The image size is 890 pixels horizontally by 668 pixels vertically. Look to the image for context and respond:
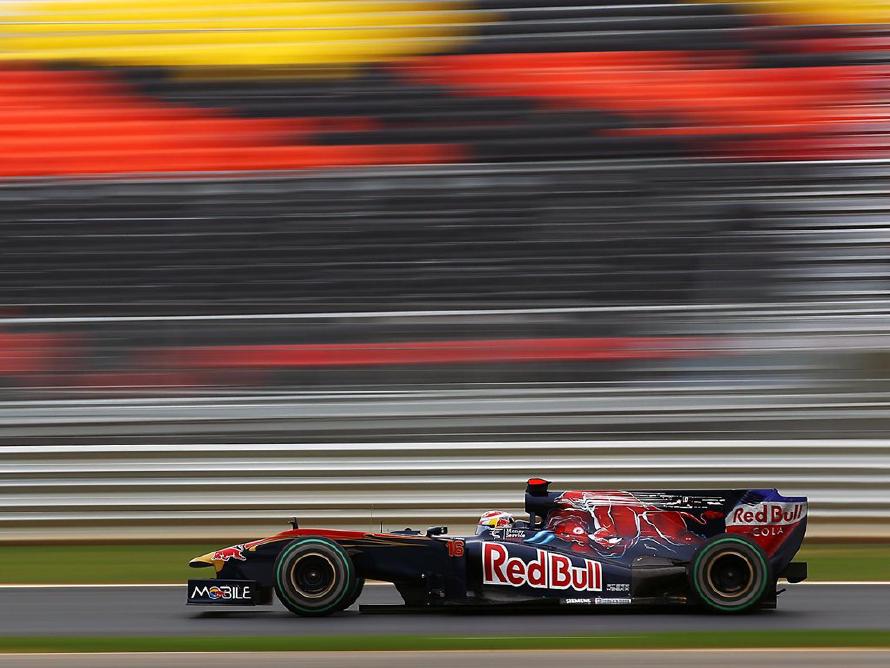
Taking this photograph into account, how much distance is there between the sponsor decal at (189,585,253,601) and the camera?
20.5 ft

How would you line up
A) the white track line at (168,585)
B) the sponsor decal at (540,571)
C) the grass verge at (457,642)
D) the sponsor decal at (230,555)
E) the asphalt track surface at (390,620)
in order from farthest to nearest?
the white track line at (168,585), the sponsor decal at (230,555), the sponsor decal at (540,571), the asphalt track surface at (390,620), the grass verge at (457,642)

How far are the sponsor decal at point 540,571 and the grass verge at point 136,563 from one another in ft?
8.76

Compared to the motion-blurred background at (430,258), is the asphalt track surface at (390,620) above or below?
below

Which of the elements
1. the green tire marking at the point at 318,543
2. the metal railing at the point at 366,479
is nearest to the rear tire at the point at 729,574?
the green tire marking at the point at 318,543

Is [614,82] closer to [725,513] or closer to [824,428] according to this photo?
[824,428]

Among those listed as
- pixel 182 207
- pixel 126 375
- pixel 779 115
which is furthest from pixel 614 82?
pixel 126 375

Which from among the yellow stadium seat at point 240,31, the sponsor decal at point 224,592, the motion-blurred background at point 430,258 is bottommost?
the sponsor decal at point 224,592

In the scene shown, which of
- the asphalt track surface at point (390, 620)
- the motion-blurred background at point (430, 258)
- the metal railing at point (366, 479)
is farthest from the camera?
the motion-blurred background at point (430, 258)

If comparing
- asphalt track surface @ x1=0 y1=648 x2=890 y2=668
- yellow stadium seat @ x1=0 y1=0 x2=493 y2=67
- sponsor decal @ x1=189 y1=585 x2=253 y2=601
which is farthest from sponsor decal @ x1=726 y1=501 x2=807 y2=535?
yellow stadium seat @ x1=0 y1=0 x2=493 y2=67

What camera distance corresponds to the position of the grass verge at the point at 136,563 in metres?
8.45

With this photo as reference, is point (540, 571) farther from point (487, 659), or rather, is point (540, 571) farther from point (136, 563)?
point (136, 563)

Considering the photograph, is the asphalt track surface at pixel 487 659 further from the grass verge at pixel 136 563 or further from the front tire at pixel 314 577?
the grass verge at pixel 136 563

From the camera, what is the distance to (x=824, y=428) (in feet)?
33.7

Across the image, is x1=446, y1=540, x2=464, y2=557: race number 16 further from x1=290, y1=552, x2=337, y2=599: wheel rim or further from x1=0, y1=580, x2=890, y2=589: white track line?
x1=0, y1=580, x2=890, y2=589: white track line
